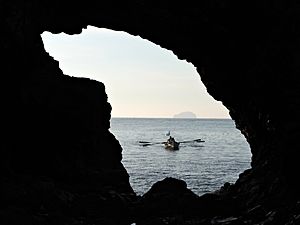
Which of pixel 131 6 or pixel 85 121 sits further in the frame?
pixel 85 121

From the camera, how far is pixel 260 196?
76.3ft

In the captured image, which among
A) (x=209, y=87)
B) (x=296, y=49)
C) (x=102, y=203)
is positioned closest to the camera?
(x=296, y=49)

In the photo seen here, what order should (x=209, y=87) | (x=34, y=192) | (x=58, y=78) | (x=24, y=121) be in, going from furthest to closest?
(x=58, y=78) → (x=209, y=87) → (x=24, y=121) → (x=34, y=192)

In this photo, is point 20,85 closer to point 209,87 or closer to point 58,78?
point 58,78

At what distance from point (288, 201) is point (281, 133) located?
454 cm

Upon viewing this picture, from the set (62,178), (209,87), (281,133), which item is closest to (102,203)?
(62,178)

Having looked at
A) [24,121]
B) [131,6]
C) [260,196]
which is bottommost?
[260,196]

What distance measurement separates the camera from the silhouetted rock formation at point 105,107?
21703 millimetres

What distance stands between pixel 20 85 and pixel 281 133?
17.9m

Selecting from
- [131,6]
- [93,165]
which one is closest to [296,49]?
[131,6]

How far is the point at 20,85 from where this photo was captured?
2961cm

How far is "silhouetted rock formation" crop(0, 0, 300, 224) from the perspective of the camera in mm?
21703

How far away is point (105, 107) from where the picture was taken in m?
38.5

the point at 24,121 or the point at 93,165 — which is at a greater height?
the point at 24,121
